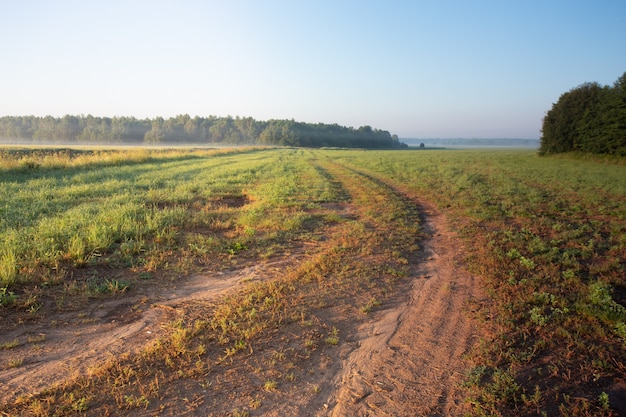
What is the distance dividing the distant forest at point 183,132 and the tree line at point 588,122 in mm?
93821

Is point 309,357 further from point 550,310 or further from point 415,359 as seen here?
point 550,310

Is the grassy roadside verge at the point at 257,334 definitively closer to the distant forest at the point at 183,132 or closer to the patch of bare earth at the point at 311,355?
the patch of bare earth at the point at 311,355

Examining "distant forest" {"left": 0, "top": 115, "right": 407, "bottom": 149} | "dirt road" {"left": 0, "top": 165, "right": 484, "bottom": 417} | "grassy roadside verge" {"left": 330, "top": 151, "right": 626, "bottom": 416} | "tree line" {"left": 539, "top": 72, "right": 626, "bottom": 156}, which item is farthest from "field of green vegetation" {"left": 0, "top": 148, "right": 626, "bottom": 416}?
"distant forest" {"left": 0, "top": 115, "right": 407, "bottom": 149}

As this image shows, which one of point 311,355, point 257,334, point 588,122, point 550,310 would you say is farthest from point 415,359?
point 588,122

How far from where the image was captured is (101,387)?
3.16 meters

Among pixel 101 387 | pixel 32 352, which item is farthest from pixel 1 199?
pixel 101 387

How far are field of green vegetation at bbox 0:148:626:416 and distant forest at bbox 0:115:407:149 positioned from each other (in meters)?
121

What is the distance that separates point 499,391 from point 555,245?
6.30 meters

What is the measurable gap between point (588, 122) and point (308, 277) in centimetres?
5101

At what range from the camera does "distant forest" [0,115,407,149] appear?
377 feet

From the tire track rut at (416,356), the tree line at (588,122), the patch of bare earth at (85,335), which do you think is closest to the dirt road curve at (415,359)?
the tire track rut at (416,356)

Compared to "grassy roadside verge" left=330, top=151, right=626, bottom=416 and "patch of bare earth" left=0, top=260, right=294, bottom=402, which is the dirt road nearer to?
"patch of bare earth" left=0, top=260, right=294, bottom=402

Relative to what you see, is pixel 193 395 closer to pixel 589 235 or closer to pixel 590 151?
pixel 589 235

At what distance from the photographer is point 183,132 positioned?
140 meters
